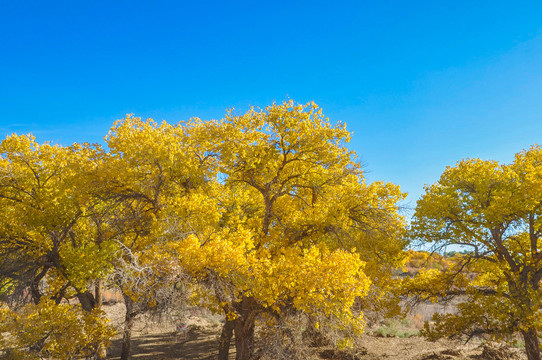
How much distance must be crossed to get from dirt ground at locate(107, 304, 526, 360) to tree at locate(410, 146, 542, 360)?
1288 mm

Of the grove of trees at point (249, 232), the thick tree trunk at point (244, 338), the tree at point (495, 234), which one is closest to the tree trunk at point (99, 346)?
the grove of trees at point (249, 232)

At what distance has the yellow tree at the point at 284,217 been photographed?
9047mm

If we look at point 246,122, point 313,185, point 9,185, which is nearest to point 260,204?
point 313,185

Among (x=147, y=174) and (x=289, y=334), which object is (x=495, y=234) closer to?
(x=289, y=334)

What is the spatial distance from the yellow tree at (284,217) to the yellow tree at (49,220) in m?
4.42

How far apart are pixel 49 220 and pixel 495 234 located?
1454cm

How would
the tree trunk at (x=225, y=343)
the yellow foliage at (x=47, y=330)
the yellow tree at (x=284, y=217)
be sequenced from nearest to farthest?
the yellow tree at (x=284, y=217), the yellow foliage at (x=47, y=330), the tree trunk at (x=225, y=343)

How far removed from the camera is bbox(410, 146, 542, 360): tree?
10023 mm

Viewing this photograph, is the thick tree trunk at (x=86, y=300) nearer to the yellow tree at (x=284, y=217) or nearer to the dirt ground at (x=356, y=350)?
the dirt ground at (x=356, y=350)

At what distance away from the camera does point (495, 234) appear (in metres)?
11.0

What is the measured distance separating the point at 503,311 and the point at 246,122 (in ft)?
31.3

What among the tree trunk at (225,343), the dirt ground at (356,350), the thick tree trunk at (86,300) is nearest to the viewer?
the tree trunk at (225,343)

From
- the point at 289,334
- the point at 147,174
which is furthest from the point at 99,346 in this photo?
the point at 289,334

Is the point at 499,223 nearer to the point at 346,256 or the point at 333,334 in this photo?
the point at 346,256
